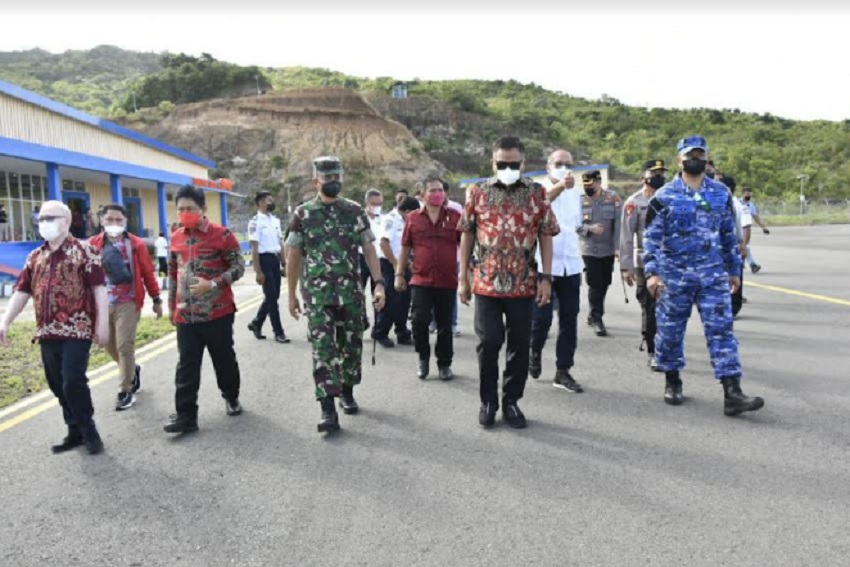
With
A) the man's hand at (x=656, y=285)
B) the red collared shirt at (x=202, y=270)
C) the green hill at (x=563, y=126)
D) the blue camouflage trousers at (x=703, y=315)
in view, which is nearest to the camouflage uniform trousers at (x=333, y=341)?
the red collared shirt at (x=202, y=270)

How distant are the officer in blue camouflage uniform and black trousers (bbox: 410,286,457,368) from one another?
2.05m

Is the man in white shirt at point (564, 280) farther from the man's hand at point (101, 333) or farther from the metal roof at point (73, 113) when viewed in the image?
the metal roof at point (73, 113)

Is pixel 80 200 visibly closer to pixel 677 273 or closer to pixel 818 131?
pixel 677 273

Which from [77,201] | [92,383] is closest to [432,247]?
[92,383]

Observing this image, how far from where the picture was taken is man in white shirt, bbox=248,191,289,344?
8328 mm

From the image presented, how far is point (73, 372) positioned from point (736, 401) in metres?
4.73

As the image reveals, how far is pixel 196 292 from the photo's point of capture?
193 inches

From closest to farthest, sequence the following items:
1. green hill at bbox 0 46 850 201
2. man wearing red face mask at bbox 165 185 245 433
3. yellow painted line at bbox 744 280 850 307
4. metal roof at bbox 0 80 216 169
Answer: man wearing red face mask at bbox 165 185 245 433 → yellow painted line at bbox 744 280 850 307 → metal roof at bbox 0 80 216 169 → green hill at bbox 0 46 850 201

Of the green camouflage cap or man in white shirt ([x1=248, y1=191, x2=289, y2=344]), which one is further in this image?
man in white shirt ([x1=248, y1=191, x2=289, y2=344])

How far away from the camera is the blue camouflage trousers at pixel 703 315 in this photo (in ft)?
15.7

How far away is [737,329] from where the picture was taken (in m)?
8.11

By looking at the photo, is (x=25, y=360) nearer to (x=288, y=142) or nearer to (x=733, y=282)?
(x=733, y=282)

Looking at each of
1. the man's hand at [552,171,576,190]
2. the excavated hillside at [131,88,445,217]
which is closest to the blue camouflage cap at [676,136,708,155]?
the man's hand at [552,171,576,190]

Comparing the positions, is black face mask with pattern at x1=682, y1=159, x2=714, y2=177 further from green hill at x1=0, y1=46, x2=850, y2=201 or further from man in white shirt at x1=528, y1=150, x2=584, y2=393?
green hill at x1=0, y1=46, x2=850, y2=201
